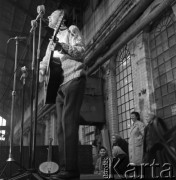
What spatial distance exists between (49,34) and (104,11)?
23.0 ft

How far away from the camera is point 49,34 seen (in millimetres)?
2369

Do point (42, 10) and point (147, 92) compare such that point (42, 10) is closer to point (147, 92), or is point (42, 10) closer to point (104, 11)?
point (147, 92)

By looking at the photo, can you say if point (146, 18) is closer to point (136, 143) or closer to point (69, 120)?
point (136, 143)

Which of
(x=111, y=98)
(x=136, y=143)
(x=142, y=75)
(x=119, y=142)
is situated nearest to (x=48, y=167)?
(x=136, y=143)

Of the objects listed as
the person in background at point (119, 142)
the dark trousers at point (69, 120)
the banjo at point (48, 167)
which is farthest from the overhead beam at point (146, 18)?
the banjo at point (48, 167)

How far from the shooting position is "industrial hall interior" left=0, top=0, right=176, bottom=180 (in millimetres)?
2383

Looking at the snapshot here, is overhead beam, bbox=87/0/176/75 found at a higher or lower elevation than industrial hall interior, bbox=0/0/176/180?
higher

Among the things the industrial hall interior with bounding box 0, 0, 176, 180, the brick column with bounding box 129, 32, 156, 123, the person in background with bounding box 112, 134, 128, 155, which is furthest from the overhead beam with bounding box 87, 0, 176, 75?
the person in background with bounding box 112, 134, 128, 155

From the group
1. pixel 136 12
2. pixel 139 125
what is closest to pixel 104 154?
pixel 139 125

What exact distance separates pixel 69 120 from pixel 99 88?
6.25 m

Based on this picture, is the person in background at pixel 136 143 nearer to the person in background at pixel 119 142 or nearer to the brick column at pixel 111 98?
the person in background at pixel 119 142

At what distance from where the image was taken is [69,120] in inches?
91.7

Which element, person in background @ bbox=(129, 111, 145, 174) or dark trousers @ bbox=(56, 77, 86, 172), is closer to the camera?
dark trousers @ bbox=(56, 77, 86, 172)

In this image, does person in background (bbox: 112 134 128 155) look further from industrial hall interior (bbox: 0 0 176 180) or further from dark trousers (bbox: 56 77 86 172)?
dark trousers (bbox: 56 77 86 172)
